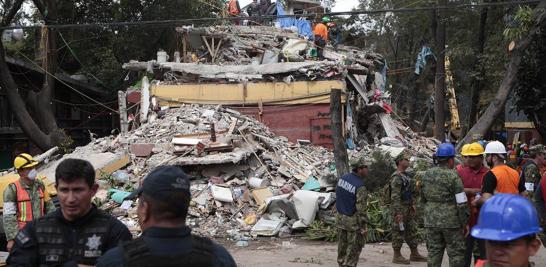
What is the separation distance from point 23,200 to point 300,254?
5.92 meters

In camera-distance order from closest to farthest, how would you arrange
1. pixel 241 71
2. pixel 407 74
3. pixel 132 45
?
pixel 241 71, pixel 132 45, pixel 407 74

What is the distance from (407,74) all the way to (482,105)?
8196 millimetres

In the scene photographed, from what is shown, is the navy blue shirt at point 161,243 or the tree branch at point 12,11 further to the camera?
the tree branch at point 12,11

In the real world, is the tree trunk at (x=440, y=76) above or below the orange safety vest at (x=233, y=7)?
below

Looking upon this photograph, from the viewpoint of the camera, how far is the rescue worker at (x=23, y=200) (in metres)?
6.12

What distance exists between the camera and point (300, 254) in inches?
434

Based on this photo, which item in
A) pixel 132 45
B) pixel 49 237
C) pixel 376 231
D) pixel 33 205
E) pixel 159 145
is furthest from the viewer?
pixel 132 45

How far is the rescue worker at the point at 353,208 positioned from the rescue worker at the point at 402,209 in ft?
4.43

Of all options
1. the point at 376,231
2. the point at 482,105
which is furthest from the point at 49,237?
the point at 482,105

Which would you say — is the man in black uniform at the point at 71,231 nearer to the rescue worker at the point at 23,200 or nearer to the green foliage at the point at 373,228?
the rescue worker at the point at 23,200

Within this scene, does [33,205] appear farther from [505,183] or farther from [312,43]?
[312,43]

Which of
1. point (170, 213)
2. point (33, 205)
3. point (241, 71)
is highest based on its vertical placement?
point (241, 71)

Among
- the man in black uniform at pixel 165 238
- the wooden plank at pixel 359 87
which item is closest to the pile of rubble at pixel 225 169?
the wooden plank at pixel 359 87

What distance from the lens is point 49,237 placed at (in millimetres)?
3227
